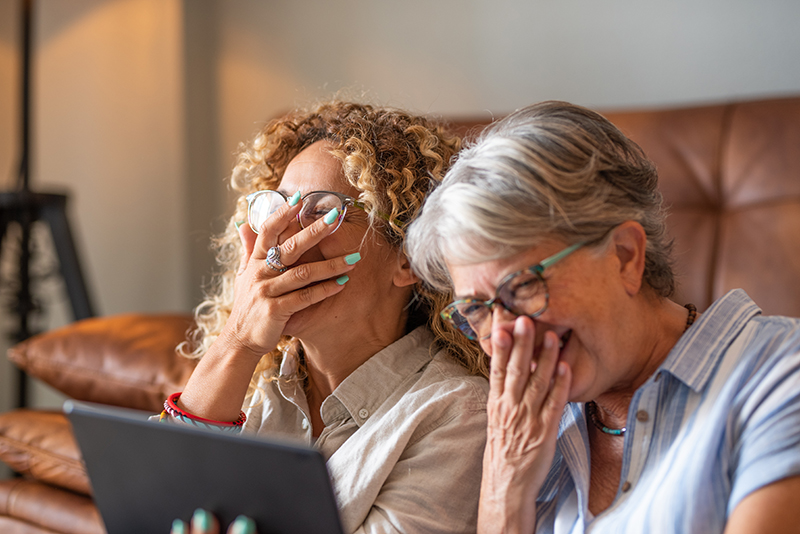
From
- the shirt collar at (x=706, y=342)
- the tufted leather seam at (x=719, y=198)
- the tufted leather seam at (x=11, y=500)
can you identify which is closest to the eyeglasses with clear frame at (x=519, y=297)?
the shirt collar at (x=706, y=342)

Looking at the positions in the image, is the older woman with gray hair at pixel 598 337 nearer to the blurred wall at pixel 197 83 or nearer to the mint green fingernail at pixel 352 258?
the mint green fingernail at pixel 352 258

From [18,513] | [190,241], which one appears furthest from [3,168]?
[18,513]

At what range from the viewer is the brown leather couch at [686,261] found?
5.16 feet

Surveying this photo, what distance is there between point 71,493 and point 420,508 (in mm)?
1097

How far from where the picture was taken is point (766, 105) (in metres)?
1.65

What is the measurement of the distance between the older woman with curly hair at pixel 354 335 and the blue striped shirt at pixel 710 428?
0.76 feet

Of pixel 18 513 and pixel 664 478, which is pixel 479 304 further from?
pixel 18 513

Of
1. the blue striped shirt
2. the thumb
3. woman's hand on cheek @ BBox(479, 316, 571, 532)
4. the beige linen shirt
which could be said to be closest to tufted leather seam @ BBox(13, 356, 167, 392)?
the thumb

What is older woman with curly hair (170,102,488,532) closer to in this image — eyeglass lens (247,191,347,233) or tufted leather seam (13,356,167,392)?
eyeglass lens (247,191,347,233)

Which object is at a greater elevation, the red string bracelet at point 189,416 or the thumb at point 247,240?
the thumb at point 247,240

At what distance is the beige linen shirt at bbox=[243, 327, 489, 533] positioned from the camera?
3.28 ft

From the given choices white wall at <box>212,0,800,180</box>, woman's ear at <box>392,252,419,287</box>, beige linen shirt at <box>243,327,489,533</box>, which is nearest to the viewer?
beige linen shirt at <box>243,327,489,533</box>

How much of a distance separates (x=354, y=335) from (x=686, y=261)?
92 cm

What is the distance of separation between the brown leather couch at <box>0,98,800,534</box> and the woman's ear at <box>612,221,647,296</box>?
0.72 metres
